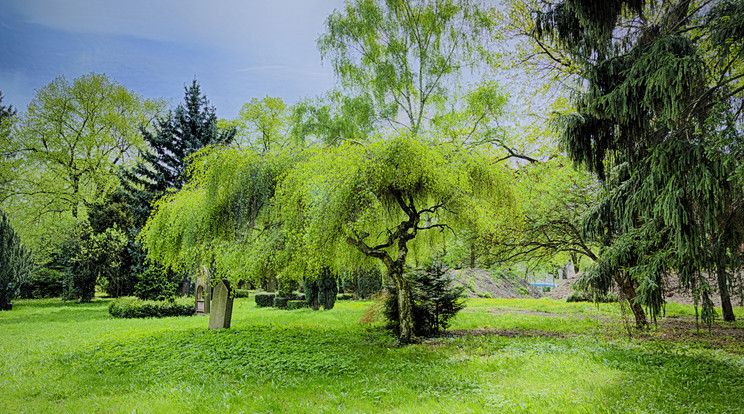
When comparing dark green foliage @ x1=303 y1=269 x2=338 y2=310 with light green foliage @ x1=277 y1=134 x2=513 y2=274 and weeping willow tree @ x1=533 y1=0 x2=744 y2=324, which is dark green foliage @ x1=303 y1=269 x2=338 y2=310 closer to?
light green foliage @ x1=277 y1=134 x2=513 y2=274

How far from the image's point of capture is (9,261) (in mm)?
15469

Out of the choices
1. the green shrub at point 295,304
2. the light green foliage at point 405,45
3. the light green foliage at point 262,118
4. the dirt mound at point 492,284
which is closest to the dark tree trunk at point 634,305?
the light green foliage at point 405,45

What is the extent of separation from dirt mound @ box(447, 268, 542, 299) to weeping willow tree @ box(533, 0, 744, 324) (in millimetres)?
16471

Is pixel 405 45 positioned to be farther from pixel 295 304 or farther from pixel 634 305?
pixel 295 304

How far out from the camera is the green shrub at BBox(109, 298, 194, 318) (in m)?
14.6

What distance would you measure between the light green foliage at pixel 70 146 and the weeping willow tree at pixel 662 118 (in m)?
20.7

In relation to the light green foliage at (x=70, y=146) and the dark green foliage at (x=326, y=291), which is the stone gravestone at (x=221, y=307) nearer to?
the dark green foliage at (x=326, y=291)

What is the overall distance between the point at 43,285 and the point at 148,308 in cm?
1609

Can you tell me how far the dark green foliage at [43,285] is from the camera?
2314cm

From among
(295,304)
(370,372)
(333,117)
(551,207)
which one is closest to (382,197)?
(370,372)

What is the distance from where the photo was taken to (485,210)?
8320 millimetres

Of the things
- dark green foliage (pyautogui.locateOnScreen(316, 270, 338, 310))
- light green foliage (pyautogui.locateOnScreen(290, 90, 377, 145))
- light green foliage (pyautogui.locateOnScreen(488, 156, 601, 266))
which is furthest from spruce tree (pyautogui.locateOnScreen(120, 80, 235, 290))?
light green foliage (pyautogui.locateOnScreen(488, 156, 601, 266))

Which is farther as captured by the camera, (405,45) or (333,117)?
(333,117)

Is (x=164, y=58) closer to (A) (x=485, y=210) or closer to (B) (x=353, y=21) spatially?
(A) (x=485, y=210)
